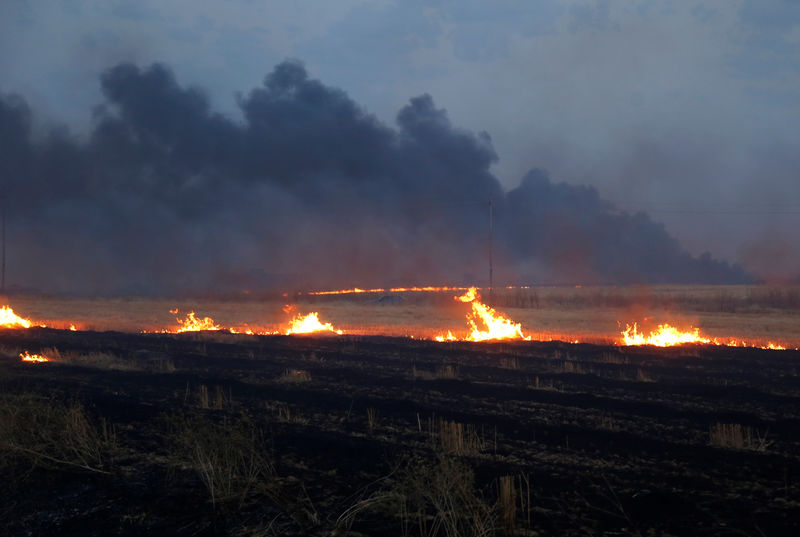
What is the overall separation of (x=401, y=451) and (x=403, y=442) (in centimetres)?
58

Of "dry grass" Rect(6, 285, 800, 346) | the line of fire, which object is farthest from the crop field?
"dry grass" Rect(6, 285, 800, 346)

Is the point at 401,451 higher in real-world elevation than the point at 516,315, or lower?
lower

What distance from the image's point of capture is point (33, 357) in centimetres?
2095

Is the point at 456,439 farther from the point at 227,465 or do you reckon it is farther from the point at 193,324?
the point at 193,324

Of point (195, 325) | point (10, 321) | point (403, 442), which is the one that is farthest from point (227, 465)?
point (10, 321)

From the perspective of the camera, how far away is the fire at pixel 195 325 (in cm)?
3262

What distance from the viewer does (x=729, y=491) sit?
7.85 metres

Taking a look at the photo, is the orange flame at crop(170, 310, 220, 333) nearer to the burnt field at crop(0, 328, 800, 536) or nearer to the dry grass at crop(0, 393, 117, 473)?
the burnt field at crop(0, 328, 800, 536)

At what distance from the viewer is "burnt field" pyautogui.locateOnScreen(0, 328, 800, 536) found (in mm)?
6879

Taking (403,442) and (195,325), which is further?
(195,325)

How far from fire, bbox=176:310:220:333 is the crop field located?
9.88 m

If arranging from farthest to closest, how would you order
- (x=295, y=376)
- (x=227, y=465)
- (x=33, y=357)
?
(x=33, y=357)
(x=295, y=376)
(x=227, y=465)

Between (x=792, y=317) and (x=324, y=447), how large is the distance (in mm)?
41265

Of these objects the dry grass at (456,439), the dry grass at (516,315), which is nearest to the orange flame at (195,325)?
the dry grass at (516,315)
